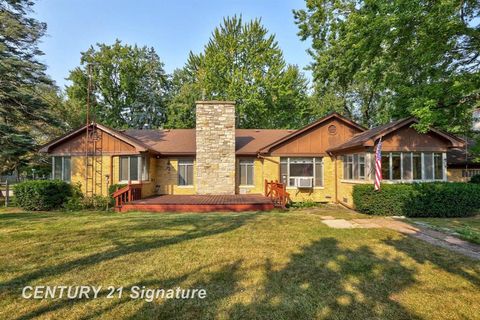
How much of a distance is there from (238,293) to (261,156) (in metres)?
11.5

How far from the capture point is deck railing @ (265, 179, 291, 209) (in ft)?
40.1

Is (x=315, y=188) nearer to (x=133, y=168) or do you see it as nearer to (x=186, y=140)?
(x=186, y=140)

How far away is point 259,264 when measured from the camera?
16.5 ft

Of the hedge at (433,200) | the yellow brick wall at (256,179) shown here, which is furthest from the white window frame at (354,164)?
the yellow brick wall at (256,179)

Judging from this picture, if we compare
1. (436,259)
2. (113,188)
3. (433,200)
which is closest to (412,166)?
(433,200)

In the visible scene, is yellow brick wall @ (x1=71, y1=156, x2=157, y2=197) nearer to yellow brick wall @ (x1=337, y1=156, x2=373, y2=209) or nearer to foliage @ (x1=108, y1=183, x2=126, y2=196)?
foliage @ (x1=108, y1=183, x2=126, y2=196)

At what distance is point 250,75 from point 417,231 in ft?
78.4

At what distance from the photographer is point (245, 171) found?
51.1 feet

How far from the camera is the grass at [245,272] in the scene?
3451 mm

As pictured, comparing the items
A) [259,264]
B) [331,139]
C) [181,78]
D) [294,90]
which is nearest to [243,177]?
[331,139]

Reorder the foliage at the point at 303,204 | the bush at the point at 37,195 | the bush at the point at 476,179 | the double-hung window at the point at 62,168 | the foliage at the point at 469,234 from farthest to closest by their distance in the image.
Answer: the bush at the point at 476,179, the double-hung window at the point at 62,168, the foliage at the point at 303,204, the bush at the point at 37,195, the foliage at the point at 469,234

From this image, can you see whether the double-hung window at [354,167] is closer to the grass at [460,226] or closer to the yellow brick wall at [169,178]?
the grass at [460,226]

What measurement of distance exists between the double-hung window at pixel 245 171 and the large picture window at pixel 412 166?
7.12 meters

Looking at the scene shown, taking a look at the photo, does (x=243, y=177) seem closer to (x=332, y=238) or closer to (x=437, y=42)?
(x=332, y=238)
